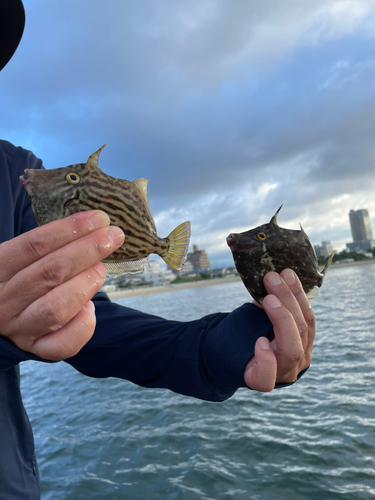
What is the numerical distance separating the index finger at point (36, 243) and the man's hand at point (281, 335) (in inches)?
43.2

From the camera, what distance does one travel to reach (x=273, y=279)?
1.99 meters

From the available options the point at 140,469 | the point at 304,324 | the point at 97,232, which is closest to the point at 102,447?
the point at 140,469

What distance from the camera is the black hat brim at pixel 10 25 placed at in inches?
91.6

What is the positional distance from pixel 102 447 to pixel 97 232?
26.2 ft

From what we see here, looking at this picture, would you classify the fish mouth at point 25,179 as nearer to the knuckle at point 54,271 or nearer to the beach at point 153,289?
the knuckle at point 54,271

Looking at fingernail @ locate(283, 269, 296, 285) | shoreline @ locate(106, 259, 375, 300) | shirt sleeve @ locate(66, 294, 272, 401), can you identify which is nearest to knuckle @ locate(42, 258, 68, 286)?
shirt sleeve @ locate(66, 294, 272, 401)

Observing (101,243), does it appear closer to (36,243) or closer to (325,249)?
(36,243)

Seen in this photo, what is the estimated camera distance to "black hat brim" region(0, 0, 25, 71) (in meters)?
2.33

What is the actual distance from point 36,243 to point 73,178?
45 cm

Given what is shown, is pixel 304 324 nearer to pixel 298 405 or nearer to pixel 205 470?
pixel 205 470

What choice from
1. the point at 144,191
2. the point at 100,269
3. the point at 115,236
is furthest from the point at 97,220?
the point at 144,191

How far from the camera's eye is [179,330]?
231 centimetres

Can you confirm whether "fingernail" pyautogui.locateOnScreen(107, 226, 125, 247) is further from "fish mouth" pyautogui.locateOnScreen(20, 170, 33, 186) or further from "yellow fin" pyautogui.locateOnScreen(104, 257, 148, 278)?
"fish mouth" pyautogui.locateOnScreen(20, 170, 33, 186)

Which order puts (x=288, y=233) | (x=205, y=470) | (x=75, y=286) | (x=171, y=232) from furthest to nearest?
(x=205, y=470) < (x=288, y=233) < (x=171, y=232) < (x=75, y=286)
